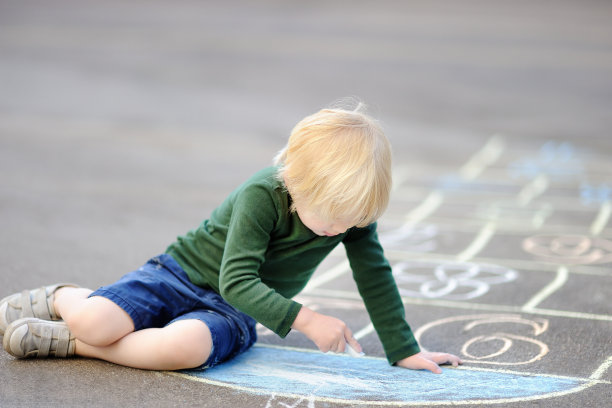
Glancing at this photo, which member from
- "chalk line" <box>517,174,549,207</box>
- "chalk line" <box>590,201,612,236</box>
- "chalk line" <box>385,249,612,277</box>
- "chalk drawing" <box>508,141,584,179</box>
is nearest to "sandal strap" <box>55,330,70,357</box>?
"chalk line" <box>385,249,612,277</box>

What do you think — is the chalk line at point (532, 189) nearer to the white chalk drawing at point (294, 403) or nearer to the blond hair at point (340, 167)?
the blond hair at point (340, 167)

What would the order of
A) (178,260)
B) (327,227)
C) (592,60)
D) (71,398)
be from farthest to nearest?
1. (592,60)
2. (178,260)
3. (327,227)
4. (71,398)

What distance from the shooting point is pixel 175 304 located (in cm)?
202

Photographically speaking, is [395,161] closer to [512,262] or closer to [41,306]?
[512,262]

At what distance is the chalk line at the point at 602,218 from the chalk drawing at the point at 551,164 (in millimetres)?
589

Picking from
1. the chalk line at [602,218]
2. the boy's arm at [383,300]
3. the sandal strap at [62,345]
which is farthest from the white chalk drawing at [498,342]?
the chalk line at [602,218]

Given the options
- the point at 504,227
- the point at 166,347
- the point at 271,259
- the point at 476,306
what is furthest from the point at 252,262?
the point at 504,227

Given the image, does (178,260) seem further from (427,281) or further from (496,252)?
(496,252)

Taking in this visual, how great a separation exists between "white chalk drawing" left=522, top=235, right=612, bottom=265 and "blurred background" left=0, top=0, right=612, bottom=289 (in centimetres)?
148

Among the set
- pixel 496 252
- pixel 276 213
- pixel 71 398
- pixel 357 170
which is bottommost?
pixel 71 398

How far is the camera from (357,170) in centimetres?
176

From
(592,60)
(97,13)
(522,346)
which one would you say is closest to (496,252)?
(522,346)

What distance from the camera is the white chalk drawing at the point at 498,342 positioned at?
6.97 ft

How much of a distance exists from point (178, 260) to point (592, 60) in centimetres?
707
